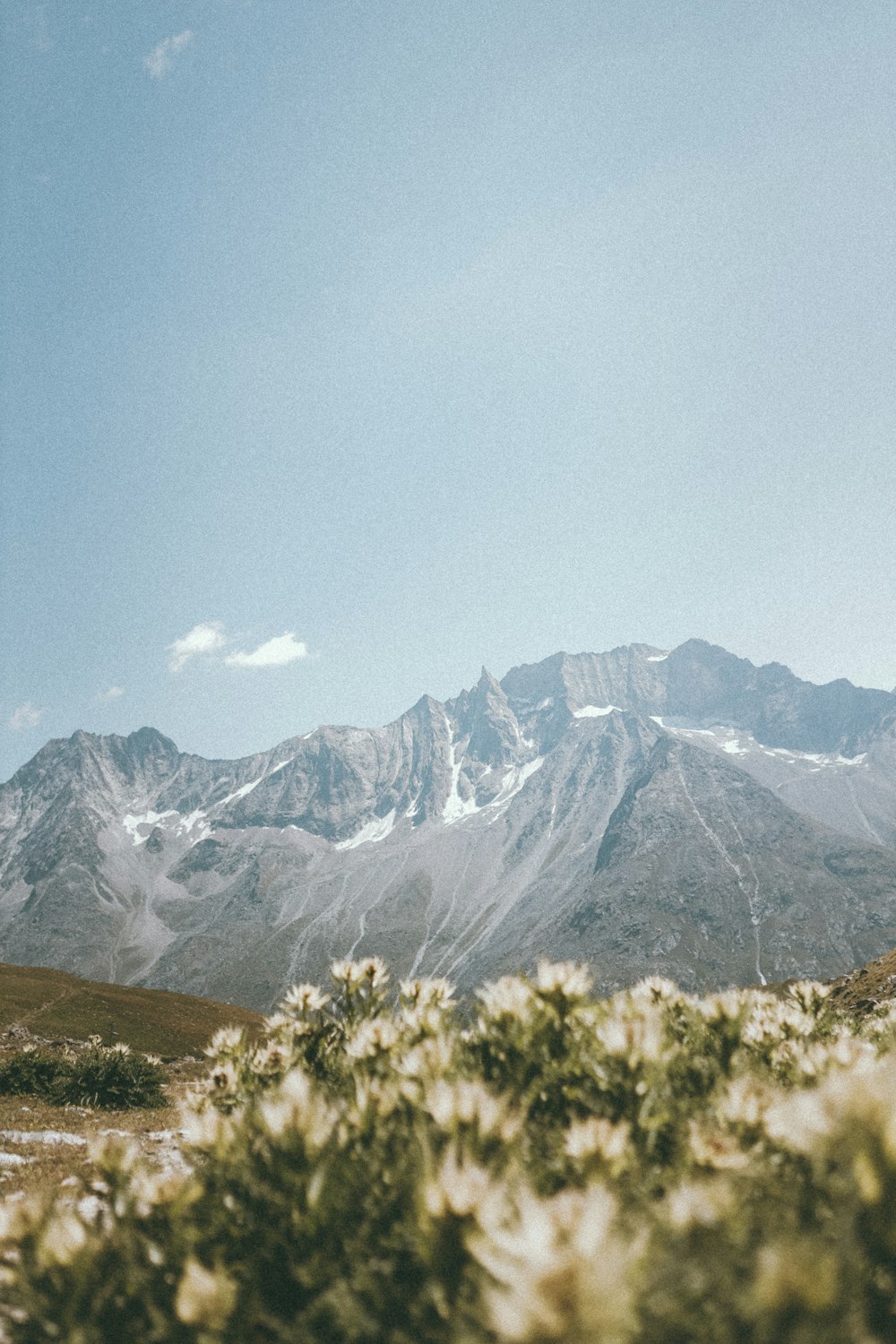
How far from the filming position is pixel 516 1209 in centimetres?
242

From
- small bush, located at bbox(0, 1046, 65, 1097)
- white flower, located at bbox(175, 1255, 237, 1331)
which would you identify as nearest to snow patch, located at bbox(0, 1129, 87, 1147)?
small bush, located at bbox(0, 1046, 65, 1097)

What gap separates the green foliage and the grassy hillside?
11.5 meters

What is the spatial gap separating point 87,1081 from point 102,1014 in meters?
31.2

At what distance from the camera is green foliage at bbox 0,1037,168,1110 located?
19.6 meters

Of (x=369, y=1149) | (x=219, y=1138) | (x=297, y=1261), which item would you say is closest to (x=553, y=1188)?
(x=369, y=1149)

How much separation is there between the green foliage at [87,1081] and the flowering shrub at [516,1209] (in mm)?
20229

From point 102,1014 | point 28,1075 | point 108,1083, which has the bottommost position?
point 102,1014

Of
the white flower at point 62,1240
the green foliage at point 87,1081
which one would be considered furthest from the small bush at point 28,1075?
the white flower at point 62,1240

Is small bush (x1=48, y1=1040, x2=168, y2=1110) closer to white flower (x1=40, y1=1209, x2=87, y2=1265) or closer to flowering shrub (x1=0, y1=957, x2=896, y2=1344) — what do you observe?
flowering shrub (x1=0, y1=957, x2=896, y2=1344)

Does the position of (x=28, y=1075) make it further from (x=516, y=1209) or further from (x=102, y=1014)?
(x=102, y=1014)

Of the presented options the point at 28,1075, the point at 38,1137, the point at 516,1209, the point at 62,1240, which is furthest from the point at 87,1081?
the point at 516,1209

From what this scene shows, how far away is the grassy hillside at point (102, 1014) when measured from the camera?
40062 mm

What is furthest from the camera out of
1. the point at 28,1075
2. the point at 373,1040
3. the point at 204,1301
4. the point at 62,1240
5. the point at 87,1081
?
the point at 28,1075

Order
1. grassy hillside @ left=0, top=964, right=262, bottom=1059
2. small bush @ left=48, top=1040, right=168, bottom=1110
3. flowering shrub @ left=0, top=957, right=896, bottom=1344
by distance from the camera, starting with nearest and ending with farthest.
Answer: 1. flowering shrub @ left=0, top=957, right=896, bottom=1344
2. small bush @ left=48, top=1040, right=168, bottom=1110
3. grassy hillside @ left=0, top=964, right=262, bottom=1059
